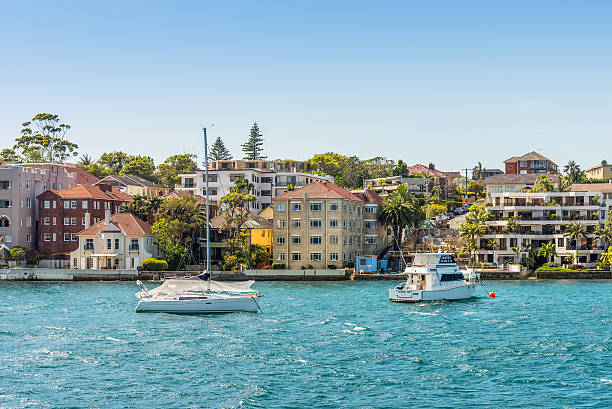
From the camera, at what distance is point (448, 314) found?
233 ft

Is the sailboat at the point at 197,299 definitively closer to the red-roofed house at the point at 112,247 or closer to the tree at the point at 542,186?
the red-roofed house at the point at 112,247

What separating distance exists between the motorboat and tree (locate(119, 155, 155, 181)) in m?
123

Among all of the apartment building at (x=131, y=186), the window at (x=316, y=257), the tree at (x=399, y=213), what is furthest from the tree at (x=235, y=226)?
the apartment building at (x=131, y=186)

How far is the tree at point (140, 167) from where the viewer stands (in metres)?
191

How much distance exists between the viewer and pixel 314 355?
1953 inches

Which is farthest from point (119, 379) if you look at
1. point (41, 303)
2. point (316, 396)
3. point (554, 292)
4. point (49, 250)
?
point (49, 250)

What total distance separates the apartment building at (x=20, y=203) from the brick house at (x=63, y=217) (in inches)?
66.2

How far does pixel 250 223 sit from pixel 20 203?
3835 cm

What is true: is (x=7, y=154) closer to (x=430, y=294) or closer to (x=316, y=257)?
(x=316, y=257)

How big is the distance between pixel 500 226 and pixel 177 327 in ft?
251

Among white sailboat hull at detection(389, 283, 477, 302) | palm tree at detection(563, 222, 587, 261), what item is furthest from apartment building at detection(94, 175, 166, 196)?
white sailboat hull at detection(389, 283, 477, 302)

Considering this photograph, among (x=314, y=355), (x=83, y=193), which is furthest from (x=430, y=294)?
(x=83, y=193)

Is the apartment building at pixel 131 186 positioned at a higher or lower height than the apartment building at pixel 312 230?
higher

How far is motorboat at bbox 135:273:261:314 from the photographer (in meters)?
69.1
